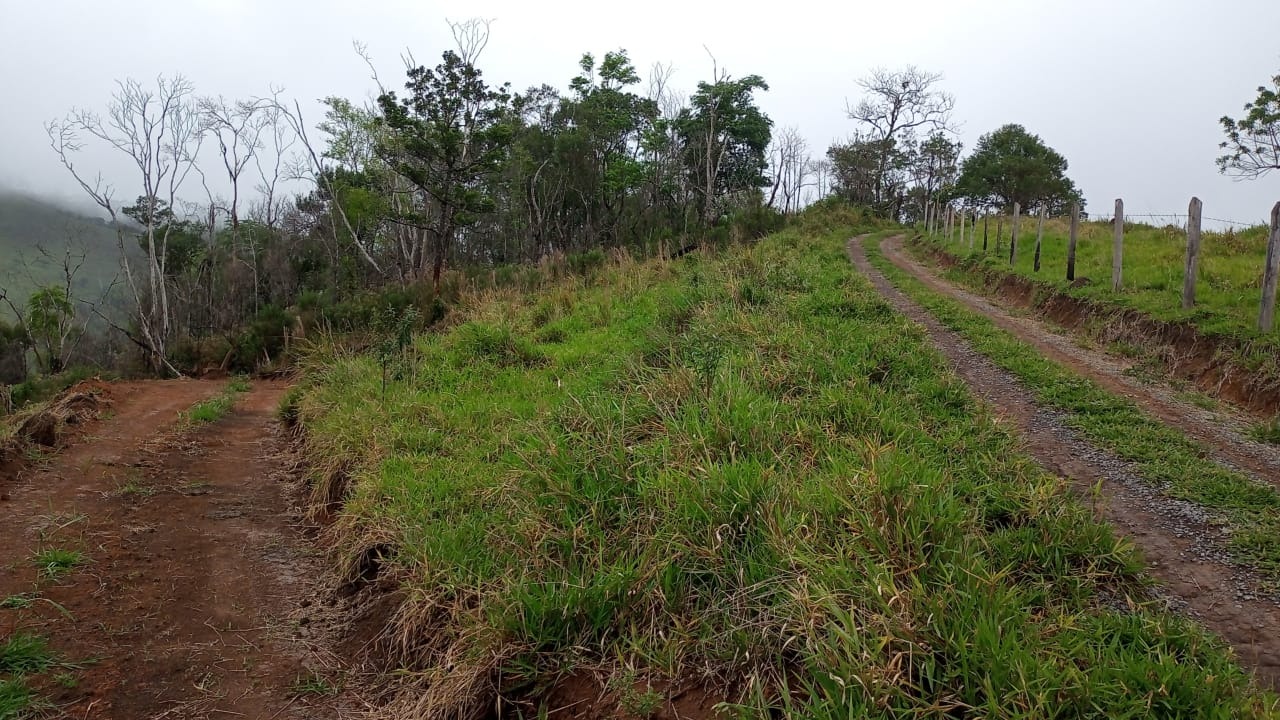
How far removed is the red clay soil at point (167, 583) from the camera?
3.17m

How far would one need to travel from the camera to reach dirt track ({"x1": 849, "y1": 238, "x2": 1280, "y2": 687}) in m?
2.48

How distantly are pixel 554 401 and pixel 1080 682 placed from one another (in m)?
4.60

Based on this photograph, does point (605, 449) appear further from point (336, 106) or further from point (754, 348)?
point (336, 106)

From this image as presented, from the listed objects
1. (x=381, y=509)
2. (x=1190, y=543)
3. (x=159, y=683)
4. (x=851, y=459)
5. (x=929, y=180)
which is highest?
(x=929, y=180)

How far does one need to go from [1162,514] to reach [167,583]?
595cm

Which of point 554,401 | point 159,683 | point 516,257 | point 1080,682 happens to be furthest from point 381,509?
point 516,257

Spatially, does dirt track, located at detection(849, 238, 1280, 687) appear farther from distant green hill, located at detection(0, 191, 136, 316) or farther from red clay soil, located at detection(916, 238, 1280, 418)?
distant green hill, located at detection(0, 191, 136, 316)

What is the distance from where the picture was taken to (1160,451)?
407 cm

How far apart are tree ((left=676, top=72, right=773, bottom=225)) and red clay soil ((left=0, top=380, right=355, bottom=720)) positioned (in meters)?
26.7

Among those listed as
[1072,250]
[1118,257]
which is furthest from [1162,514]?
[1072,250]

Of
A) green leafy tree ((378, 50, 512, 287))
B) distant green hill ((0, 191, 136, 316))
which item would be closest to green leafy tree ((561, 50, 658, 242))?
green leafy tree ((378, 50, 512, 287))

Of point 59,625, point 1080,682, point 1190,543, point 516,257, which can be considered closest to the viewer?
point 1080,682

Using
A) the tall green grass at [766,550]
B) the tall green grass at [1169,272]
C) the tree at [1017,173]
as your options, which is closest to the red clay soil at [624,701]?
the tall green grass at [766,550]

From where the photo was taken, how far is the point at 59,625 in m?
3.45
